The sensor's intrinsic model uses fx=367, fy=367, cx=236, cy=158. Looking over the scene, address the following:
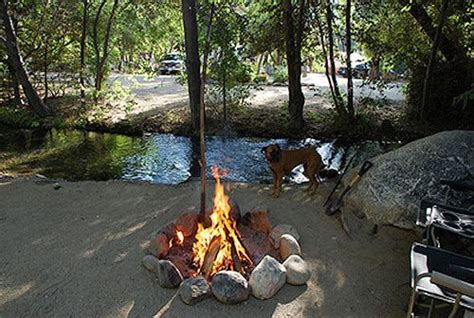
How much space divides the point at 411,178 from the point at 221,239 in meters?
2.09

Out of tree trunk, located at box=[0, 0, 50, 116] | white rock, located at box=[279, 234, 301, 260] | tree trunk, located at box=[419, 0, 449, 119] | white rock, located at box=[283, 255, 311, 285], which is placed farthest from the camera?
tree trunk, located at box=[0, 0, 50, 116]

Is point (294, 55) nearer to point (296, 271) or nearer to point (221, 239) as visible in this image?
point (221, 239)

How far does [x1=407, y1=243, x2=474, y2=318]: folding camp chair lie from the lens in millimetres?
2072

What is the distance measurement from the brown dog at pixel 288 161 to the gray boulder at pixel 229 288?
176 cm

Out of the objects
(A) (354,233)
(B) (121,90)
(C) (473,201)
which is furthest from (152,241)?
(B) (121,90)

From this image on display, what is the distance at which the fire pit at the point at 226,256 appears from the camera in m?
2.96

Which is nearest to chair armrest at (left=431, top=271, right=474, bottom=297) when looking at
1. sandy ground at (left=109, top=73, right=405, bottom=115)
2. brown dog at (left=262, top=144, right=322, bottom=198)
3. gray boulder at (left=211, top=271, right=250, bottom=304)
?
gray boulder at (left=211, top=271, right=250, bottom=304)

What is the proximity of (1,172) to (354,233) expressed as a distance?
577 cm

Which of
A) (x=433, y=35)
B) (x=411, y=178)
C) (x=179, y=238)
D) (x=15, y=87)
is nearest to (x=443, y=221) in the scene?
(x=411, y=178)

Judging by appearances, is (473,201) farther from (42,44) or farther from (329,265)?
(42,44)

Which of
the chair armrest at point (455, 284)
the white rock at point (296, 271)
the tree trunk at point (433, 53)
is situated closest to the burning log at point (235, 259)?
the white rock at point (296, 271)

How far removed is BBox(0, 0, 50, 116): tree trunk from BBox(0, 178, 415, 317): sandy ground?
5488mm

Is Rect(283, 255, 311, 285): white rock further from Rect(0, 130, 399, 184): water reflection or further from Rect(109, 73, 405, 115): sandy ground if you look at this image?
Rect(109, 73, 405, 115): sandy ground

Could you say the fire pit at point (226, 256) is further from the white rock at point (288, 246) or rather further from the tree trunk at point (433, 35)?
the tree trunk at point (433, 35)
